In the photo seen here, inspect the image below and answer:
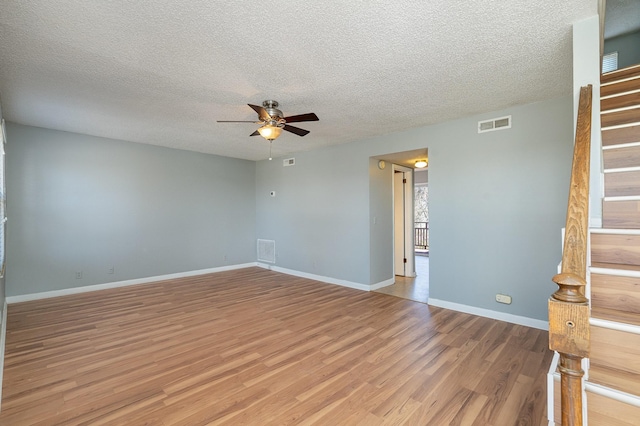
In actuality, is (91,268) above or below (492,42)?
below

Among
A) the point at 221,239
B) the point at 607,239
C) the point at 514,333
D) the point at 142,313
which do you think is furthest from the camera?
the point at 221,239

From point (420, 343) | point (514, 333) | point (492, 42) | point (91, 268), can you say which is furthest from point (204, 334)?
point (492, 42)

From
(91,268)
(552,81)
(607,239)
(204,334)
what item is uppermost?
(552,81)

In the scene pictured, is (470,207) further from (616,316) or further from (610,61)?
(616,316)

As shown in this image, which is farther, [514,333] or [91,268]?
[91,268]

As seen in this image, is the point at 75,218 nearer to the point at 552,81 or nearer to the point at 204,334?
the point at 204,334

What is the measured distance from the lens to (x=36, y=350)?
9.32 ft

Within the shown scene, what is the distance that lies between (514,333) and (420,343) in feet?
3.83

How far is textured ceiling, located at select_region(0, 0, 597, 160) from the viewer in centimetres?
190

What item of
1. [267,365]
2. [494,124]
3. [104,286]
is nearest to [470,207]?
[494,124]

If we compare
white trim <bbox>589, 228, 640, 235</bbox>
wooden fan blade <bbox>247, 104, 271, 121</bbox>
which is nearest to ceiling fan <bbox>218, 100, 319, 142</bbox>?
wooden fan blade <bbox>247, 104, 271, 121</bbox>

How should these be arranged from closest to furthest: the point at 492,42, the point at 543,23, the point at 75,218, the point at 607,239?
the point at 607,239, the point at 543,23, the point at 492,42, the point at 75,218

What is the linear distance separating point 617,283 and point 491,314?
241cm

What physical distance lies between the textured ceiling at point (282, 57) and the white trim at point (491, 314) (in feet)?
8.57
